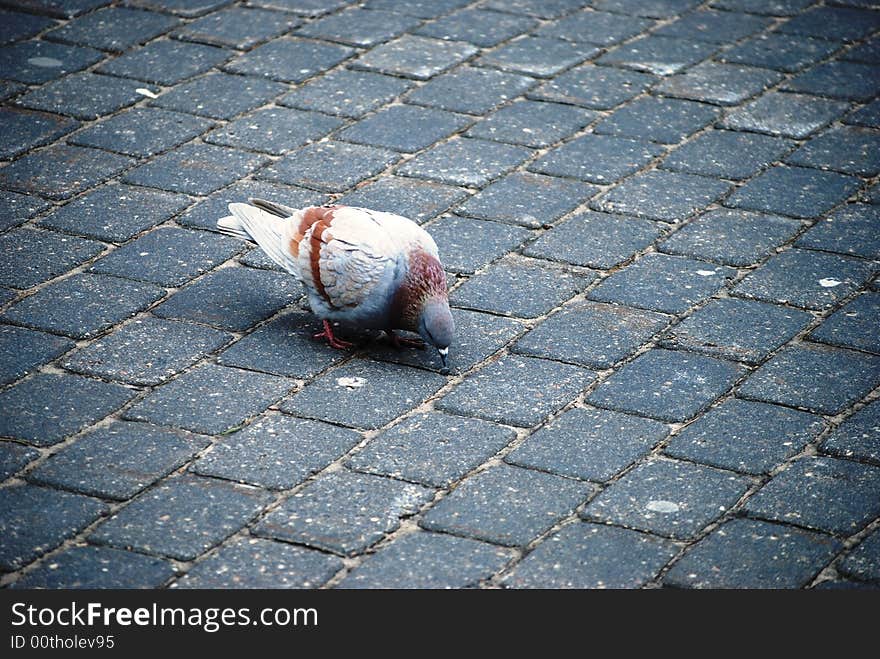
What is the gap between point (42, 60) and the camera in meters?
6.79

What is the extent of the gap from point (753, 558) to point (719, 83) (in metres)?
3.75

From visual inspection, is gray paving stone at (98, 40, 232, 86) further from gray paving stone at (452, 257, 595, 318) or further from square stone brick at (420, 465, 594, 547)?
square stone brick at (420, 465, 594, 547)

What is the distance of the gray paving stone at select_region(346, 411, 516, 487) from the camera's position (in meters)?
4.01

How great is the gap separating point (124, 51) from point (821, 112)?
3783 millimetres

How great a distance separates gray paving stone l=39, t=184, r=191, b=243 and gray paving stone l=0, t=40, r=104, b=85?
1.30m

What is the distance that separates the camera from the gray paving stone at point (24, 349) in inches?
175

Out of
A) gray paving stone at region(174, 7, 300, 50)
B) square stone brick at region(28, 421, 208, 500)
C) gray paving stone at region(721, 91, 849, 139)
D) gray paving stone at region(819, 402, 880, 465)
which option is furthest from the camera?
gray paving stone at region(174, 7, 300, 50)

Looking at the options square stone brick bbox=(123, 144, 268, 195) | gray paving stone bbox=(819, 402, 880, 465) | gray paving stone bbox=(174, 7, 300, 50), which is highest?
gray paving stone bbox=(174, 7, 300, 50)

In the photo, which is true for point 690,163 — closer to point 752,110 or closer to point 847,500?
point 752,110

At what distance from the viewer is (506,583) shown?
3551 millimetres

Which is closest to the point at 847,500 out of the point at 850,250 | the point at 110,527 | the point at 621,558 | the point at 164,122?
the point at 621,558

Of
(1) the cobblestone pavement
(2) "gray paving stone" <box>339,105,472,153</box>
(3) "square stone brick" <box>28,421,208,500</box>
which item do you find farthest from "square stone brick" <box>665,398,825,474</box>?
(2) "gray paving stone" <box>339,105,472,153</box>

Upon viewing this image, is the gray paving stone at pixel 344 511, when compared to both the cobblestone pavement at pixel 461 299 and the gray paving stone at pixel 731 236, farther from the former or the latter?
the gray paving stone at pixel 731 236

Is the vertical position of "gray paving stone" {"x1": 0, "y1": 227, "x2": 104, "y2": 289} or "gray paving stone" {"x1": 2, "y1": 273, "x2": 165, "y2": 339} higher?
"gray paving stone" {"x1": 0, "y1": 227, "x2": 104, "y2": 289}
